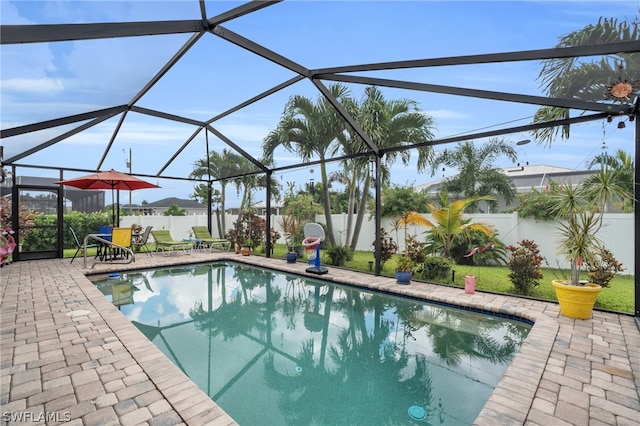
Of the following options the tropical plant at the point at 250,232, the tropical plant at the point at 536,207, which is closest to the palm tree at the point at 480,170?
the tropical plant at the point at 536,207

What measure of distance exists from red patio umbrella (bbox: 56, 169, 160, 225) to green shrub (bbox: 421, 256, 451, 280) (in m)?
9.02

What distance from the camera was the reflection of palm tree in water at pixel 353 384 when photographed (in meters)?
3.08

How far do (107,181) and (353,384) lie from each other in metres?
9.79

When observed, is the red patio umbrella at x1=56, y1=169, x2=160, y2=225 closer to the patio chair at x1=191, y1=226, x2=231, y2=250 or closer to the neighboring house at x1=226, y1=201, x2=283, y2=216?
the patio chair at x1=191, y1=226, x2=231, y2=250

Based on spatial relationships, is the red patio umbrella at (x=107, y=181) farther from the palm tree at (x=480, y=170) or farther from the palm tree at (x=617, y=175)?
the palm tree at (x=480, y=170)

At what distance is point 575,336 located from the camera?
4.39m

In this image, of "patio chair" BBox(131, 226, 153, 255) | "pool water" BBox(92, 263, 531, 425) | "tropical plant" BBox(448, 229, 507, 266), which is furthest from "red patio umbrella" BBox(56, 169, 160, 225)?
"tropical plant" BBox(448, 229, 507, 266)

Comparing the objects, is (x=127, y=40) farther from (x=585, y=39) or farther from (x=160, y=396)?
(x=585, y=39)

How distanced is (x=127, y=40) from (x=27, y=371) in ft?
13.7

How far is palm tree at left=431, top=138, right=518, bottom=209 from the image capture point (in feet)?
45.1

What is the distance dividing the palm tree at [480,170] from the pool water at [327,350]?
9.18 meters

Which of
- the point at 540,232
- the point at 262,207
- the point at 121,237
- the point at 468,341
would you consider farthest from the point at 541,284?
the point at 262,207

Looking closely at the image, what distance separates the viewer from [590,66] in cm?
418

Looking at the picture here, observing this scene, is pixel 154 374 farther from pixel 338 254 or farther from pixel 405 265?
pixel 338 254
